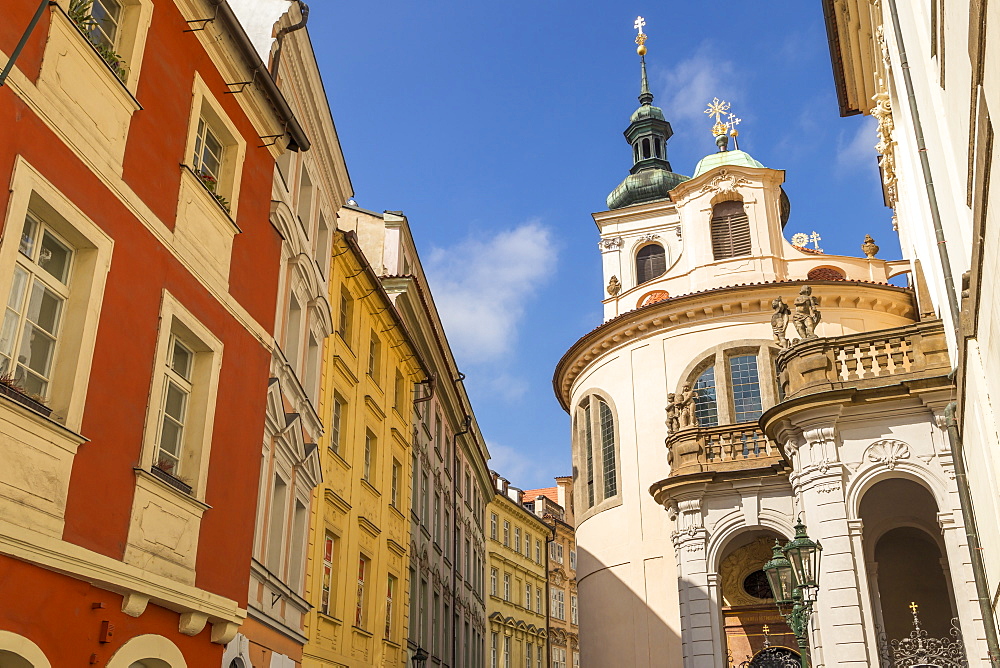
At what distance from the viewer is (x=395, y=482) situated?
72.9 feet

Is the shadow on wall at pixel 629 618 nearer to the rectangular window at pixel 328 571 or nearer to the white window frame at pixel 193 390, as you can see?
the rectangular window at pixel 328 571

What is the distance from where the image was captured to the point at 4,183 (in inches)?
263

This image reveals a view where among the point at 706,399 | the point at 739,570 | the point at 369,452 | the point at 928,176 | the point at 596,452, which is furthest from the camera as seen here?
the point at 596,452

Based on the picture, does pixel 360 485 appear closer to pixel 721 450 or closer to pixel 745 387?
pixel 721 450

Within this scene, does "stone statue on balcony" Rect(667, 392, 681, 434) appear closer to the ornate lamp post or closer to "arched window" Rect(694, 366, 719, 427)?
"arched window" Rect(694, 366, 719, 427)

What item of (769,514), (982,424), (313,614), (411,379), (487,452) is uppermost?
(487,452)

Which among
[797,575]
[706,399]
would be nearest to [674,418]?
[706,399]

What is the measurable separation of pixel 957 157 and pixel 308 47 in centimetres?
976

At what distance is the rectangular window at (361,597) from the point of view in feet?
58.0

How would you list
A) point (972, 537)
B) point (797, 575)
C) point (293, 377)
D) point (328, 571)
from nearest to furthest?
point (797, 575) → point (293, 377) → point (972, 537) → point (328, 571)

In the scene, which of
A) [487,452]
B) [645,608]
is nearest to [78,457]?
[645,608]

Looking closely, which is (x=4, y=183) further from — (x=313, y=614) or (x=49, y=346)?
(x=313, y=614)

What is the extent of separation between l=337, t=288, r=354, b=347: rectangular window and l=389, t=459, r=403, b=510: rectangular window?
4.27 meters

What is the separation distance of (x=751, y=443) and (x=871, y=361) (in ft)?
18.1
